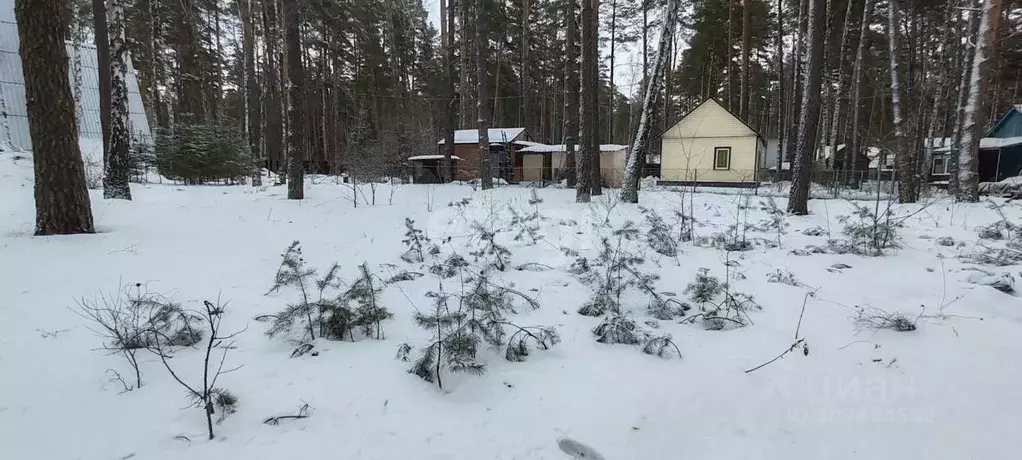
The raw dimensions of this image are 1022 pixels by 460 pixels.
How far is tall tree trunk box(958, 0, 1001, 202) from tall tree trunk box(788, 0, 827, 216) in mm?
3897

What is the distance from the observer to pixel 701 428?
1784mm

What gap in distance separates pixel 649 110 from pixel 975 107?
637 centimetres

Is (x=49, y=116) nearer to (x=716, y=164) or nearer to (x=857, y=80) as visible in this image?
(x=716, y=164)

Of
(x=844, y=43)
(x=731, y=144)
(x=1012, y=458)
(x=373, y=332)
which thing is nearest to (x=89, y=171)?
(x=373, y=332)

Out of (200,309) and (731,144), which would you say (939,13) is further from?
(200,309)

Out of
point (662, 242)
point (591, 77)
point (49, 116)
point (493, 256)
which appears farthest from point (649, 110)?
point (49, 116)

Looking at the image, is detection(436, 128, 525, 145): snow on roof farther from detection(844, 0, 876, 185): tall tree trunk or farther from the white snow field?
the white snow field

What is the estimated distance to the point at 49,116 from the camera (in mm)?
→ 4273

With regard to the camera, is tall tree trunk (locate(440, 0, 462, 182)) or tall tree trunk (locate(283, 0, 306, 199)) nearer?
tall tree trunk (locate(283, 0, 306, 199))

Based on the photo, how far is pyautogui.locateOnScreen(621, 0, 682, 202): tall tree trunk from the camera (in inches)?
350

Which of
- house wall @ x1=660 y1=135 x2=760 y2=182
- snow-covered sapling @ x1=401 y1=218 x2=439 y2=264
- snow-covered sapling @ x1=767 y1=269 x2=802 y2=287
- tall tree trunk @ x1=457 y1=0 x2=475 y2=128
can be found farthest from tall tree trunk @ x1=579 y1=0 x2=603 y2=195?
house wall @ x1=660 y1=135 x2=760 y2=182

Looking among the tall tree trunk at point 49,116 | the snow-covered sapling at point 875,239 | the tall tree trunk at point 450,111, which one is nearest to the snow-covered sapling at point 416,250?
the tall tree trunk at point 49,116

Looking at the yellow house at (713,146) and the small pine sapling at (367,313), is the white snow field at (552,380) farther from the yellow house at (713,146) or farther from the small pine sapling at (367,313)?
the yellow house at (713,146)

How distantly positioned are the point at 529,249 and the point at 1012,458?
3709mm
